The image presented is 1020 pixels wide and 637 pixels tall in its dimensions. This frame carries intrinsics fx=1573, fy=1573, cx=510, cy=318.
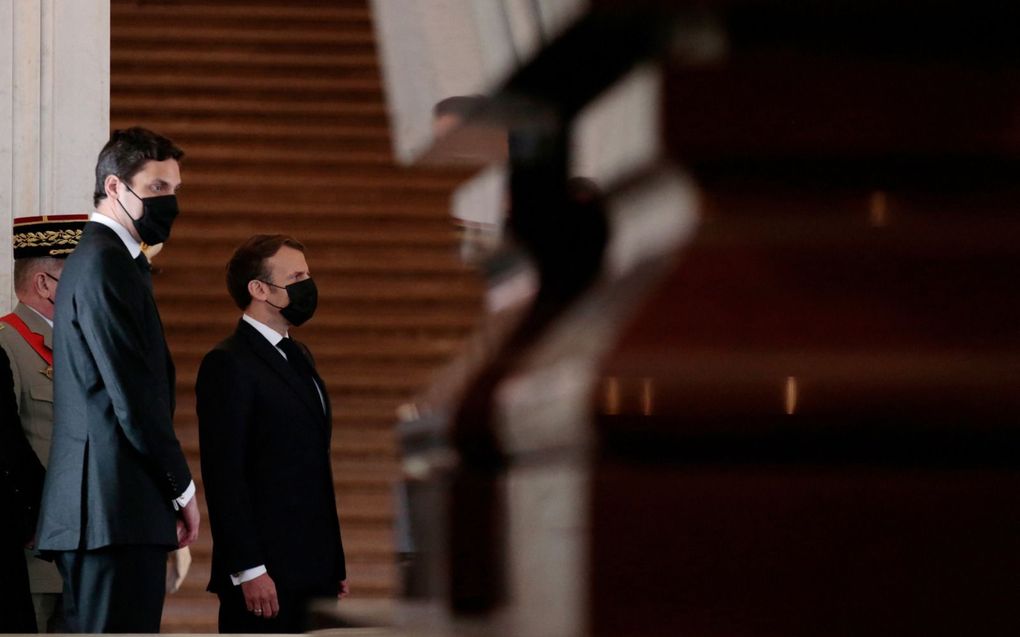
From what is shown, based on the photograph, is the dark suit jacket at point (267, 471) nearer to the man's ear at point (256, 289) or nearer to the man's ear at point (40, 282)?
the man's ear at point (256, 289)

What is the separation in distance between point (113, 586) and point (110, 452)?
303 millimetres

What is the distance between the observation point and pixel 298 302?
14.7ft

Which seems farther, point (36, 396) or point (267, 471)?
point (36, 396)

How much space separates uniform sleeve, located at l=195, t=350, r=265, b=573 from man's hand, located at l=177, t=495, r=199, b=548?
185mm

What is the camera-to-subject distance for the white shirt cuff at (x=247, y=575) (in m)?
4.01

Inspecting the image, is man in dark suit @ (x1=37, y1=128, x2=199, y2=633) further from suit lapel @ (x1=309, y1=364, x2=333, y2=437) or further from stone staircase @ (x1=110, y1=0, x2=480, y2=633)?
stone staircase @ (x1=110, y1=0, x2=480, y2=633)

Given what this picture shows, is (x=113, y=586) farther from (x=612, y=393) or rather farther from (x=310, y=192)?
(x=310, y=192)

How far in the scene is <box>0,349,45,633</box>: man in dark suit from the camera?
157 inches

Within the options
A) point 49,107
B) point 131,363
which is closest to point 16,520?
point 131,363

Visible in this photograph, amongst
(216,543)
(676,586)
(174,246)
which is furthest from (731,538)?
(174,246)

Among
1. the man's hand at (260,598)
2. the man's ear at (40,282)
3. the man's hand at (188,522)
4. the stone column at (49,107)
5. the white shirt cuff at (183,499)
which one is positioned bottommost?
the man's hand at (260,598)

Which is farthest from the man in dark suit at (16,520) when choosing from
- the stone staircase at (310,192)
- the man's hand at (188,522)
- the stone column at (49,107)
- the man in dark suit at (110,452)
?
the stone staircase at (310,192)

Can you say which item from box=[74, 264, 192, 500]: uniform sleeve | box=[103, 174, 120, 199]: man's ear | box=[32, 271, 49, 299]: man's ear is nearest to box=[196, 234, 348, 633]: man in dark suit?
box=[74, 264, 192, 500]: uniform sleeve

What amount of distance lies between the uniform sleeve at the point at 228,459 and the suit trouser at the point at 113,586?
37 cm
